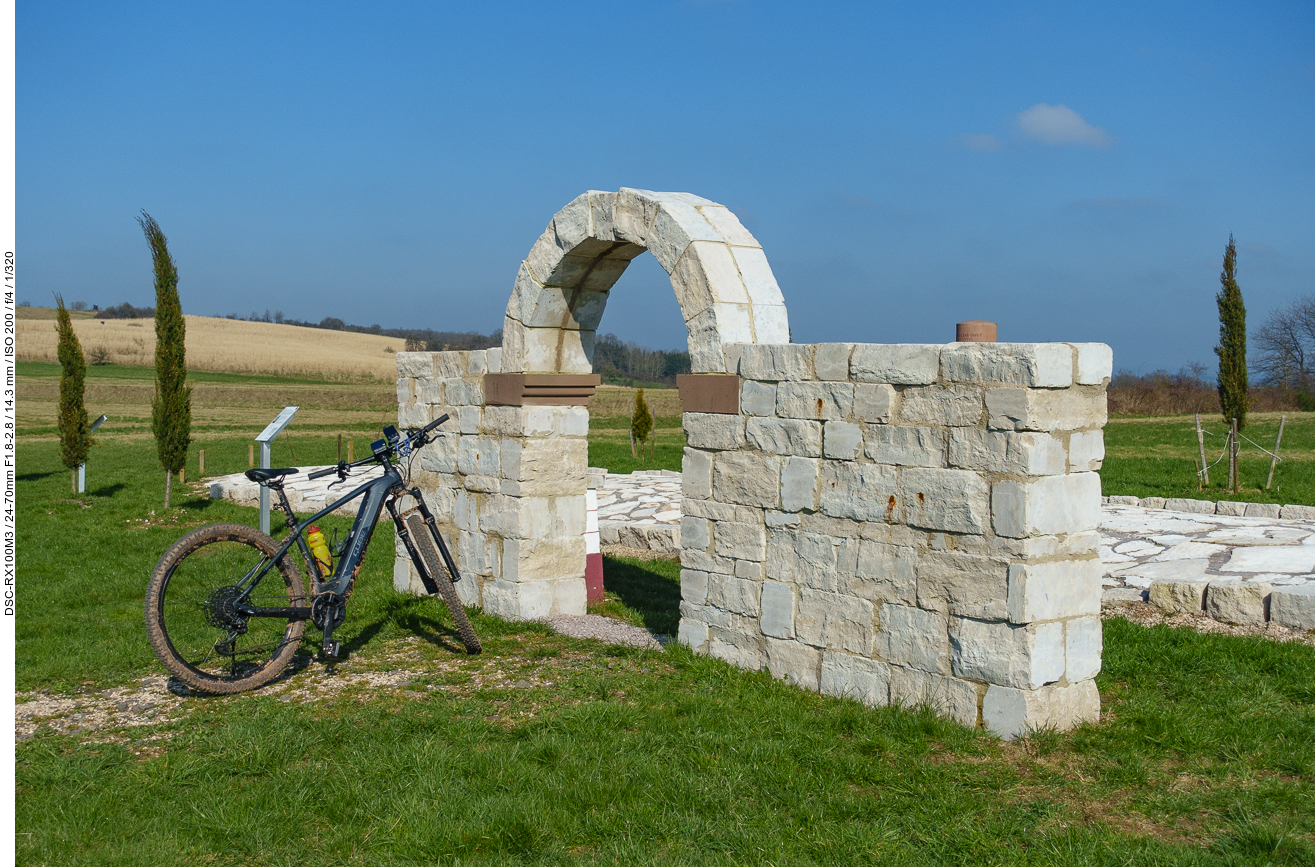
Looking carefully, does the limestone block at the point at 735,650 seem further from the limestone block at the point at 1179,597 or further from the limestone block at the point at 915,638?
the limestone block at the point at 1179,597

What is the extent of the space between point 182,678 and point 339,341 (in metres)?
58.7

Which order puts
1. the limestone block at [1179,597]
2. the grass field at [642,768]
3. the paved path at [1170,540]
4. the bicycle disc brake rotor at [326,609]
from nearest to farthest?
the grass field at [642,768] → the bicycle disc brake rotor at [326,609] → the limestone block at [1179,597] → the paved path at [1170,540]

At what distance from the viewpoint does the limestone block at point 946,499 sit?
495 centimetres

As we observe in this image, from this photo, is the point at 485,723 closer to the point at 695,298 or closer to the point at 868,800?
the point at 868,800

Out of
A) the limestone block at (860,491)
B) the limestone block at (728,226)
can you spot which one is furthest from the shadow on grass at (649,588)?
the limestone block at (728,226)

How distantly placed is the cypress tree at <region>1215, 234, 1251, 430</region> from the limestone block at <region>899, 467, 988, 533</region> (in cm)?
1376

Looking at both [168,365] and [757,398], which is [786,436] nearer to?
[757,398]

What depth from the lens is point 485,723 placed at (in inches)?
207

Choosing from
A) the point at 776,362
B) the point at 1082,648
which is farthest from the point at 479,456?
the point at 1082,648

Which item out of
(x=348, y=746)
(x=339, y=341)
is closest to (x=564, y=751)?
(x=348, y=746)

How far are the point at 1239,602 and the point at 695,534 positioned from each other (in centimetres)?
398

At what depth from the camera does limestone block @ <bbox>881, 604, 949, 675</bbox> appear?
5.13m

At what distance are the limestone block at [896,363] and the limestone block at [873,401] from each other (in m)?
0.04

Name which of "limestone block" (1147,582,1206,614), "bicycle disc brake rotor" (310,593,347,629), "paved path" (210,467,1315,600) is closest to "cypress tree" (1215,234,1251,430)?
"paved path" (210,467,1315,600)
